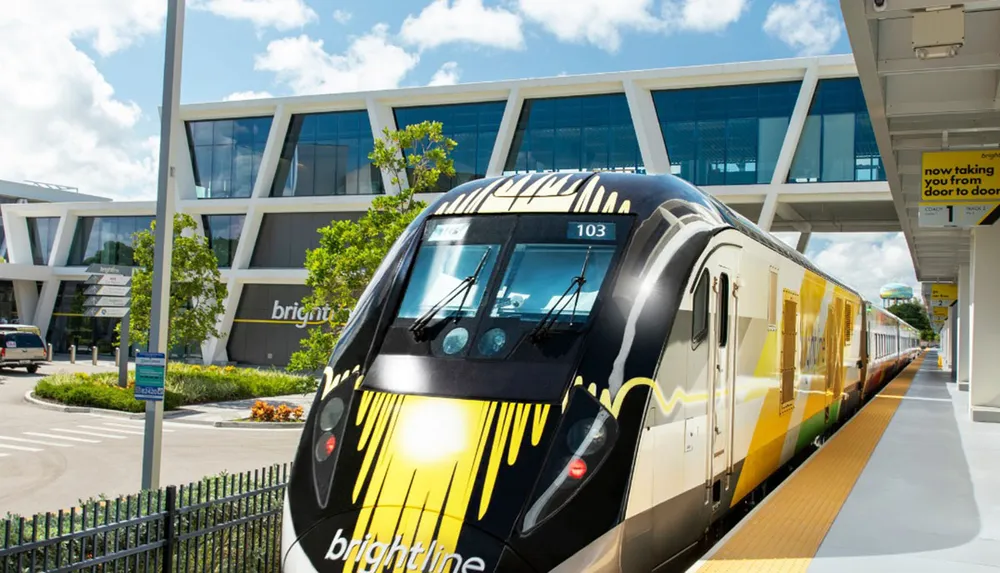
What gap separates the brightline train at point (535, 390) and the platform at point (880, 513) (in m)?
0.57

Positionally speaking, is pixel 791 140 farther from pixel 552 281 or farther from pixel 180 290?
pixel 552 281

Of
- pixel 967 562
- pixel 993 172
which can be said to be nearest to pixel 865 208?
pixel 993 172

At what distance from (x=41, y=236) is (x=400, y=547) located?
5942 centimetres

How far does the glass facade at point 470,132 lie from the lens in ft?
136

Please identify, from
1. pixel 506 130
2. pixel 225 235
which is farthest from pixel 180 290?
pixel 225 235

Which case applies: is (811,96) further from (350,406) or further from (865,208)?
(350,406)

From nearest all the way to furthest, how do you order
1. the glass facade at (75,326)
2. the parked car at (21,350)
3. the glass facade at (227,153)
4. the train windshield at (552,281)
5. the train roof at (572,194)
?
the train windshield at (552,281) → the train roof at (572,194) → the parked car at (21,350) → the glass facade at (227,153) → the glass facade at (75,326)

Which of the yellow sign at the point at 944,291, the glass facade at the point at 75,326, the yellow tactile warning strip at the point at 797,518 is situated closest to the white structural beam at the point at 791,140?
the yellow sign at the point at 944,291

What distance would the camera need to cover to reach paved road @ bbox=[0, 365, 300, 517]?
14484 millimetres

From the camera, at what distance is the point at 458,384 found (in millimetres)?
5879

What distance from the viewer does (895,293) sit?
144000 millimetres

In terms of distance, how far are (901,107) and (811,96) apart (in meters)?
24.3

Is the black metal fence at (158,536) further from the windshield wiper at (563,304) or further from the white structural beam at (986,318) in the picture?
the white structural beam at (986,318)

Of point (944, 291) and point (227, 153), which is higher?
point (227, 153)
